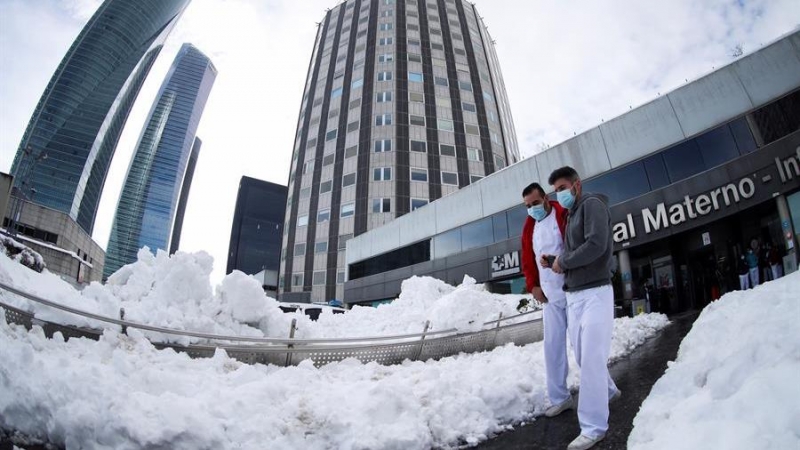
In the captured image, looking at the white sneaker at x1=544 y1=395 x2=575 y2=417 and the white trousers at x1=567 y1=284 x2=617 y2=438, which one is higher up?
the white trousers at x1=567 y1=284 x2=617 y2=438

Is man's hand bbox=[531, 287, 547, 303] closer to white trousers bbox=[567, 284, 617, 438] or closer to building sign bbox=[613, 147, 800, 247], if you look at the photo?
white trousers bbox=[567, 284, 617, 438]

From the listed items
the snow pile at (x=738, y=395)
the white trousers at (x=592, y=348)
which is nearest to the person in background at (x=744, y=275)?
the snow pile at (x=738, y=395)

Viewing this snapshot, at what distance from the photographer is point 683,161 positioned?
15688mm

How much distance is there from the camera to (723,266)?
14.4 m

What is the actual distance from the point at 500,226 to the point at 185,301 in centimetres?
1840

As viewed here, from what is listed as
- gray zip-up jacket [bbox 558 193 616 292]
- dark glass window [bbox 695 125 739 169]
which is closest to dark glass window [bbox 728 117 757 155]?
dark glass window [bbox 695 125 739 169]

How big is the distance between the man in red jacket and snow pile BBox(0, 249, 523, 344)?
3.60 metres

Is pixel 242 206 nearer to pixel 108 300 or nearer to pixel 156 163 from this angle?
pixel 156 163

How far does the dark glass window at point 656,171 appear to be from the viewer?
16.0 meters

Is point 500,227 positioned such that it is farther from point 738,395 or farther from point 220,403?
point 738,395

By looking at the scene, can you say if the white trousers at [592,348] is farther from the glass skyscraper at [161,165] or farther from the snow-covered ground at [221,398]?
the glass skyscraper at [161,165]

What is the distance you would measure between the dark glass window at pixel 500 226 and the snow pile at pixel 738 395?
1871cm

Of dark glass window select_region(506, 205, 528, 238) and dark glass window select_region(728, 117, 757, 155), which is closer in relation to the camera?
dark glass window select_region(728, 117, 757, 155)

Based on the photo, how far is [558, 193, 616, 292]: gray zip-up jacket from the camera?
9.50ft
